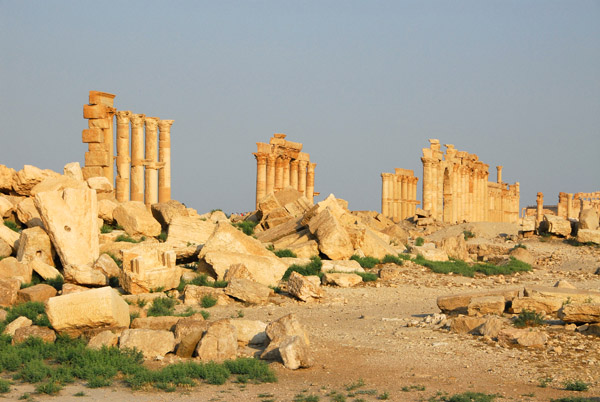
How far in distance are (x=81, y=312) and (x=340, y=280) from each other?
23.9 feet

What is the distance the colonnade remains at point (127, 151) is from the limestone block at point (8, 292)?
45.9 feet

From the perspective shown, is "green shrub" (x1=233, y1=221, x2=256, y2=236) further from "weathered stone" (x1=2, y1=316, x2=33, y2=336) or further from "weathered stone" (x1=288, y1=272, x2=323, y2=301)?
"weathered stone" (x1=2, y1=316, x2=33, y2=336)

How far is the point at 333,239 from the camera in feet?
58.9

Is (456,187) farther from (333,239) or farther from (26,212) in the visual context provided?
(26,212)

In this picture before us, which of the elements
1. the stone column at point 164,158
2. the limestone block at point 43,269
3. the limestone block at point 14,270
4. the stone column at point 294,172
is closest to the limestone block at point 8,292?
the limestone block at point 14,270

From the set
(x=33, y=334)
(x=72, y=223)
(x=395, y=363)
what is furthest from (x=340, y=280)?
(x=33, y=334)

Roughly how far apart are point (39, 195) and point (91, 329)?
5460 mm

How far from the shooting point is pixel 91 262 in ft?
47.5

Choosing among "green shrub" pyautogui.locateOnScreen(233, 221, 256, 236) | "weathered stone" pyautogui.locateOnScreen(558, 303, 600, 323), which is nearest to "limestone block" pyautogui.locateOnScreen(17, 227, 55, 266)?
"green shrub" pyautogui.locateOnScreen(233, 221, 256, 236)

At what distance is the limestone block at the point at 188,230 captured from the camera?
56.4ft

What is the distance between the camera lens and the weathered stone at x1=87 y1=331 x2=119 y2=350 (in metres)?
9.34

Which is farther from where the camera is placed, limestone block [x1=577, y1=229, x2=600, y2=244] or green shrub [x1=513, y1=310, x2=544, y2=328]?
limestone block [x1=577, y1=229, x2=600, y2=244]

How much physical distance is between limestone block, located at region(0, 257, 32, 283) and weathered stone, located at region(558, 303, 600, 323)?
944 cm

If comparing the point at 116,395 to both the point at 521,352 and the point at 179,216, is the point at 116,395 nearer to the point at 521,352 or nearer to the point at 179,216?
the point at 521,352
